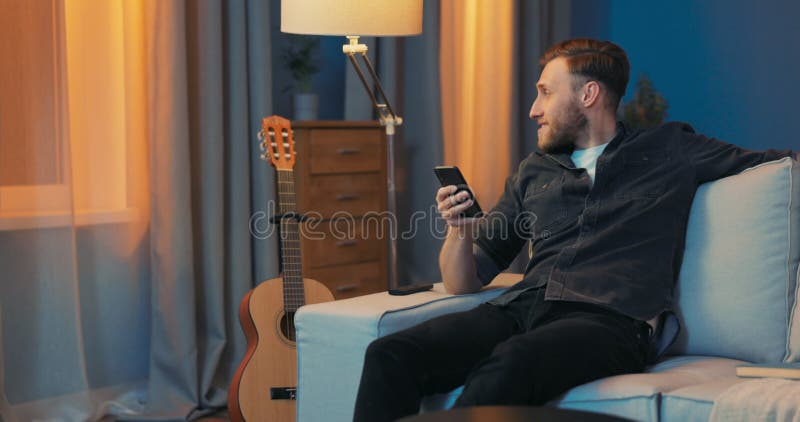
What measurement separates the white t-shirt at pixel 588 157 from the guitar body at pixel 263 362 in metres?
0.96

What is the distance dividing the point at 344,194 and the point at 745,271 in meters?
1.68

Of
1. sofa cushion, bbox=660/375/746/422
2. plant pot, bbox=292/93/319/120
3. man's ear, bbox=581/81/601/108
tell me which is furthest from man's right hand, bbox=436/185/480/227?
plant pot, bbox=292/93/319/120

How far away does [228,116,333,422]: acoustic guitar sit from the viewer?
2.71 metres

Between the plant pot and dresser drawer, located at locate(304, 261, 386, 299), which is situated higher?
the plant pot

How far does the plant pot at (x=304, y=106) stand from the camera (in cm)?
363

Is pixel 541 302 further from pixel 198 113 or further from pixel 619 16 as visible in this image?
pixel 619 16

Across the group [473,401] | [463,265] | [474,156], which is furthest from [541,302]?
[474,156]

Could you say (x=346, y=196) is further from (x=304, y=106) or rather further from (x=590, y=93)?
(x=590, y=93)

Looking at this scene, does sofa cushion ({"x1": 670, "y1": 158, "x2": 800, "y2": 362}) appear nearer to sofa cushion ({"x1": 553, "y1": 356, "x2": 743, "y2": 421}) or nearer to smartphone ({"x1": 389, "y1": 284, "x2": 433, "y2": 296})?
sofa cushion ({"x1": 553, "y1": 356, "x2": 743, "y2": 421})

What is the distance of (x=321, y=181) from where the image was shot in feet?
11.2

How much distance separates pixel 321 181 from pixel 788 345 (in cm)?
179

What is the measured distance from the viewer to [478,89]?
391 cm

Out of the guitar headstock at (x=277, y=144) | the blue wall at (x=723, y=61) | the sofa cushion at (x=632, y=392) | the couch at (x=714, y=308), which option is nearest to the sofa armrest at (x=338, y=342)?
the couch at (x=714, y=308)

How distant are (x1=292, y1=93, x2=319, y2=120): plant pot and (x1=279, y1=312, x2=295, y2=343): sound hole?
3.51ft
